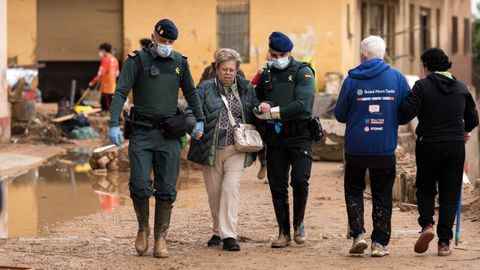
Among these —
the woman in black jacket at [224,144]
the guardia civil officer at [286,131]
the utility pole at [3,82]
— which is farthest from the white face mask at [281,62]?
the utility pole at [3,82]

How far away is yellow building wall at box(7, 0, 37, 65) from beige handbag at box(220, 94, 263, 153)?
727 inches

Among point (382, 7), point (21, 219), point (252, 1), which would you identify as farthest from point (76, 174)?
point (382, 7)

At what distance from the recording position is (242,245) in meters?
9.64

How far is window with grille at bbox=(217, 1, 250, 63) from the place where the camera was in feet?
90.5

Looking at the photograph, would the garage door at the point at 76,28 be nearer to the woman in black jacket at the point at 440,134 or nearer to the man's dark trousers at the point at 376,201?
the man's dark trousers at the point at 376,201

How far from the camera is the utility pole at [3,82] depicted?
20625 millimetres

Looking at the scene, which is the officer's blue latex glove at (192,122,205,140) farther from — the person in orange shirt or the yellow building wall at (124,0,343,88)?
the yellow building wall at (124,0,343,88)

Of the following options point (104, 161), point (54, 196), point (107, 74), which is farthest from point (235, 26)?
point (54, 196)

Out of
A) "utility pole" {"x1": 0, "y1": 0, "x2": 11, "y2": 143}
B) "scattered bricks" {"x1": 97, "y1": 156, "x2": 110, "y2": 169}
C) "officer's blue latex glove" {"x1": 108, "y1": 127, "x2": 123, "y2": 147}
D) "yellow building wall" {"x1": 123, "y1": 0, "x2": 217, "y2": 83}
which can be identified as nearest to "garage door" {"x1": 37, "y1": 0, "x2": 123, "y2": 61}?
"yellow building wall" {"x1": 123, "y1": 0, "x2": 217, "y2": 83}

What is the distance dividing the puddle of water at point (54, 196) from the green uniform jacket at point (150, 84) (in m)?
2.65

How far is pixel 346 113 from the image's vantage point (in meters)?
8.78

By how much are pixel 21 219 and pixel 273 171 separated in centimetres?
380

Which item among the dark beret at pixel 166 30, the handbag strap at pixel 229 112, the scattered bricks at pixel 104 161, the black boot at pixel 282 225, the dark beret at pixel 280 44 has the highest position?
the dark beret at pixel 166 30

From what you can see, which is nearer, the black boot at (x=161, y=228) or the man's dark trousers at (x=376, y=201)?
the man's dark trousers at (x=376, y=201)
